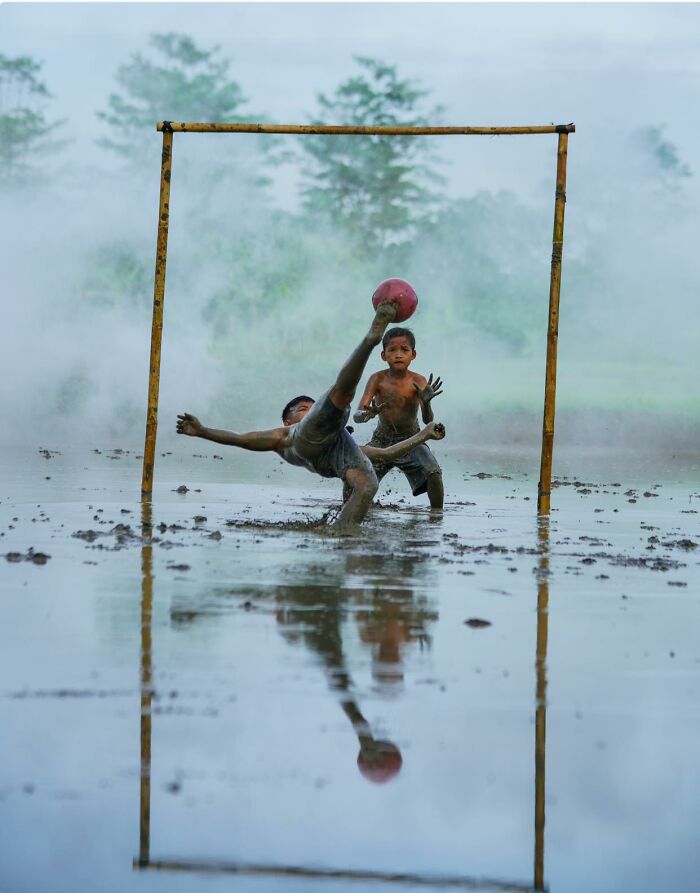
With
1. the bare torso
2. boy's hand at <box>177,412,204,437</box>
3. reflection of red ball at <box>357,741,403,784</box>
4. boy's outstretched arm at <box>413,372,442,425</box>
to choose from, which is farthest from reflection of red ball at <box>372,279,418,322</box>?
reflection of red ball at <box>357,741,403,784</box>

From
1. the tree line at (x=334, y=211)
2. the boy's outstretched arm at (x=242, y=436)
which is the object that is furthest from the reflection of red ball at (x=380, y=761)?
the tree line at (x=334, y=211)

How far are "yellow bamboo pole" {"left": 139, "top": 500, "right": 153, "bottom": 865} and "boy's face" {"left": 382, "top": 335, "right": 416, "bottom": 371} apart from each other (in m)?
4.45

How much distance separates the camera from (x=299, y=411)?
11.8 meters

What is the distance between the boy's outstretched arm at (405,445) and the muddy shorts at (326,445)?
1058 millimetres

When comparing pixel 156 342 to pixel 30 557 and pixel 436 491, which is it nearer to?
pixel 436 491

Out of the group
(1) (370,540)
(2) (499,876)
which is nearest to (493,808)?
(2) (499,876)

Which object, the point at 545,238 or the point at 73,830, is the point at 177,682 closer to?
the point at 73,830

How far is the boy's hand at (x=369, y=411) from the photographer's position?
12469mm

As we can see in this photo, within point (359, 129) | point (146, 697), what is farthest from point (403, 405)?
point (146, 697)

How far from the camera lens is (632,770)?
436 centimetres

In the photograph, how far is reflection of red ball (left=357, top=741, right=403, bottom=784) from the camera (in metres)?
4.21

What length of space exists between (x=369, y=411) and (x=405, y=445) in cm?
47

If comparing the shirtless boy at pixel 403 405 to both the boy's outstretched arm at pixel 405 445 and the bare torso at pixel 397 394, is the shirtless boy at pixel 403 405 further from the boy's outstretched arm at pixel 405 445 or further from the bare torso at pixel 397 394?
the boy's outstretched arm at pixel 405 445

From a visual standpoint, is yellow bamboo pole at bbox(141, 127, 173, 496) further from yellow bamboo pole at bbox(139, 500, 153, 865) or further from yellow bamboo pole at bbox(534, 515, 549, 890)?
yellow bamboo pole at bbox(534, 515, 549, 890)
